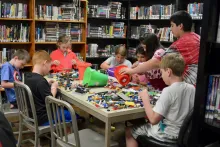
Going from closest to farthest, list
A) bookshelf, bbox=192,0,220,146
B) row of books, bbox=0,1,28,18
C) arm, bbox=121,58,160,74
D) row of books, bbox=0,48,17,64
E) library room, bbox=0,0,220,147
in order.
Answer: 1. bookshelf, bbox=192,0,220,146
2. library room, bbox=0,0,220,147
3. arm, bbox=121,58,160,74
4. row of books, bbox=0,1,28,18
5. row of books, bbox=0,48,17,64

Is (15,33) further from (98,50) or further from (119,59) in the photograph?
(119,59)

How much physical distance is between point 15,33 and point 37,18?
44 cm

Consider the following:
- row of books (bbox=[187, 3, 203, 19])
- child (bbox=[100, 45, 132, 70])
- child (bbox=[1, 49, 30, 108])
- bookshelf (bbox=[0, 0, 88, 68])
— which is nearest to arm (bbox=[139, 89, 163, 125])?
child (bbox=[1, 49, 30, 108])

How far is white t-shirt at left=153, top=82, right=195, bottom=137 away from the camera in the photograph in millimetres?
1870

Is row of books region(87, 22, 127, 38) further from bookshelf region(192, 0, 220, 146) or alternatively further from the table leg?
bookshelf region(192, 0, 220, 146)

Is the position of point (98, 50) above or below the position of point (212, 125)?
above

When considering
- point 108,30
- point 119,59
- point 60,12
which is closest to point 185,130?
point 119,59

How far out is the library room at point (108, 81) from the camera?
1.59m

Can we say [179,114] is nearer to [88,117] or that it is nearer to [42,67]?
[42,67]

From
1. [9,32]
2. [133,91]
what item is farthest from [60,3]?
Answer: [133,91]

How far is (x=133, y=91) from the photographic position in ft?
8.02

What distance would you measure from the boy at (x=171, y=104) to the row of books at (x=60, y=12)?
10.3 ft

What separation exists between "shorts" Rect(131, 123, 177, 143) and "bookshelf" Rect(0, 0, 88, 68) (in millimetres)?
2884

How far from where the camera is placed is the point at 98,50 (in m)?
5.48
